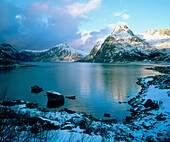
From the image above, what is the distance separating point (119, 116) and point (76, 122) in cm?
849

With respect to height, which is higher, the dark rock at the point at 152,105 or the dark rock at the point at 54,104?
the dark rock at the point at 152,105

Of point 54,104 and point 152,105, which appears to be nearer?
point 152,105

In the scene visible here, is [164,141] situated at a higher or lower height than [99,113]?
higher

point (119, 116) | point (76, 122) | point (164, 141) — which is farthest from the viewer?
point (119, 116)

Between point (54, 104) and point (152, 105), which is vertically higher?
point (152, 105)

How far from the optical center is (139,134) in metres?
11.8

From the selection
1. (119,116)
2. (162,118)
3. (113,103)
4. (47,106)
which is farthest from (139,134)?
(47,106)

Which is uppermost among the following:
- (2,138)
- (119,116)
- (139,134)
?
(2,138)

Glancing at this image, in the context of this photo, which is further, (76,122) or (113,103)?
(113,103)

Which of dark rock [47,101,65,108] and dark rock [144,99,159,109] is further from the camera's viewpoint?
dark rock [47,101,65,108]

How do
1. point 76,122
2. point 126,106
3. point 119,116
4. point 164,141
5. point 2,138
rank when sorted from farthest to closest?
point 126,106 → point 119,116 → point 76,122 → point 164,141 → point 2,138

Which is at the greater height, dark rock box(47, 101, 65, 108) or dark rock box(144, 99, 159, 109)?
dark rock box(144, 99, 159, 109)

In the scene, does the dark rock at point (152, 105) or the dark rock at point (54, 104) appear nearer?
the dark rock at point (152, 105)

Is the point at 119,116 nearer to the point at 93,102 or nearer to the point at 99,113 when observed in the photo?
the point at 99,113
